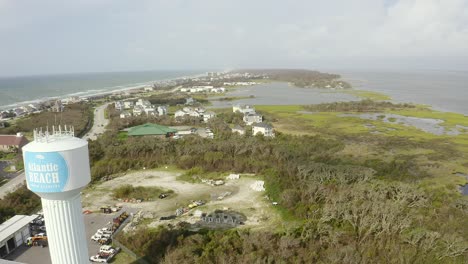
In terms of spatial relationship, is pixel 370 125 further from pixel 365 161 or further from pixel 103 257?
pixel 103 257

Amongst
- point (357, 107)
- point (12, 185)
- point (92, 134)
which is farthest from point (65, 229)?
point (357, 107)

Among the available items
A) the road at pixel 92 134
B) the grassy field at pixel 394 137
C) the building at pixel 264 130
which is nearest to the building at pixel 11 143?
the road at pixel 92 134

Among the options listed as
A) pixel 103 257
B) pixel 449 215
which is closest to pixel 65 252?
pixel 103 257

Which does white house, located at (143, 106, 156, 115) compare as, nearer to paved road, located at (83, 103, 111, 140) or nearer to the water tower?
paved road, located at (83, 103, 111, 140)

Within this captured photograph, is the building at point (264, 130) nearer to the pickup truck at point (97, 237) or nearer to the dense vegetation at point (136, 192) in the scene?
the dense vegetation at point (136, 192)

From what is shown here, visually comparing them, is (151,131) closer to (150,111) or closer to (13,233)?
(150,111)

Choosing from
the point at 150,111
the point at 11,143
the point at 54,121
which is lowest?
the point at 11,143
